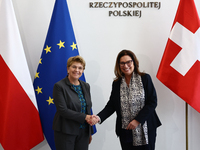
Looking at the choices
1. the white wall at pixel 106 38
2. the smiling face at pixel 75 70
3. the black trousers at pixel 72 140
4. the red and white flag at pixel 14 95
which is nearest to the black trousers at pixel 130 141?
the black trousers at pixel 72 140

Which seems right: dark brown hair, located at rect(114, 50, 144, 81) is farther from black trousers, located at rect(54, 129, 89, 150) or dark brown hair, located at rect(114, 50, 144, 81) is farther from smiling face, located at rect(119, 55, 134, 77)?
black trousers, located at rect(54, 129, 89, 150)

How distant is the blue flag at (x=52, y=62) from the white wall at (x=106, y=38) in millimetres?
293

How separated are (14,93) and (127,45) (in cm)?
Answer: 141

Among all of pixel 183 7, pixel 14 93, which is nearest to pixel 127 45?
pixel 183 7

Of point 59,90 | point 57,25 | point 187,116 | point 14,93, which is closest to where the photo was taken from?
point 59,90

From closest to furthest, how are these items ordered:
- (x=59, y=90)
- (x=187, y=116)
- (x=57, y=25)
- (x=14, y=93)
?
(x=59, y=90), (x=14, y=93), (x=57, y=25), (x=187, y=116)

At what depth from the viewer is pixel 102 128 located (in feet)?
8.68

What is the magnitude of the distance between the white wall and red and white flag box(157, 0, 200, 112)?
14.1 inches

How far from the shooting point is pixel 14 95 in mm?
2158

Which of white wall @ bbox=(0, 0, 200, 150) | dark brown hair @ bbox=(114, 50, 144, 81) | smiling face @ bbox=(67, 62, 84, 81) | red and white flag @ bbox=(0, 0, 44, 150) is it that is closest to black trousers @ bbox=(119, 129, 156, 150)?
dark brown hair @ bbox=(114, 50, 144, 81)

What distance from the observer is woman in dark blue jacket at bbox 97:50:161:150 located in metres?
1.78

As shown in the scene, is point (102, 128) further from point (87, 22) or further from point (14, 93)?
point (87, 22)

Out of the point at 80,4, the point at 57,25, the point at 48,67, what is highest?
the point at 80,4

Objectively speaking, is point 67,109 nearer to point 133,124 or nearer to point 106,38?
point 133,124
